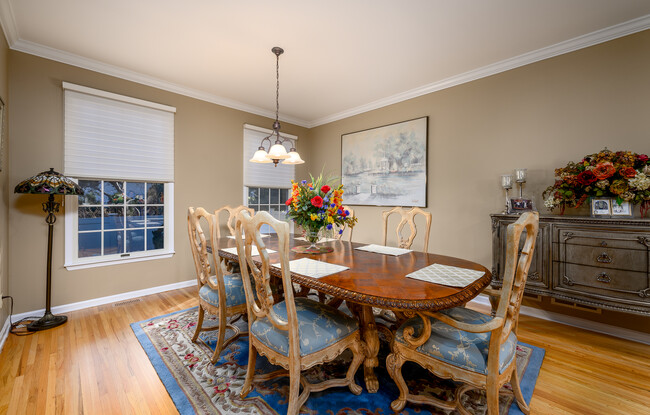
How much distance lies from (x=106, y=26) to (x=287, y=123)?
2.80 meters

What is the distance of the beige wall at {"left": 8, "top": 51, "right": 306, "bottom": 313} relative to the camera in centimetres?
264

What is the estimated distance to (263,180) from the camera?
4.56 meters

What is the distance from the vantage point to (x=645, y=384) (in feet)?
5.93

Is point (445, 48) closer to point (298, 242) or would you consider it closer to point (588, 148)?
point (588, 148)

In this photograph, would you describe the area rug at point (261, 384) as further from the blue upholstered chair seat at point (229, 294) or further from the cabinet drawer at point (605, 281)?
the cabinet drawer at point (605, 281)

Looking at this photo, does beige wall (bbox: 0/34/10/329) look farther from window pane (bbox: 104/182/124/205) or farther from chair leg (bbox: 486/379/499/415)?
chair leg (bbox: 486/379/499/415)

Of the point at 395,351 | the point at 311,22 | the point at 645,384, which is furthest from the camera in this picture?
the point at 311,22

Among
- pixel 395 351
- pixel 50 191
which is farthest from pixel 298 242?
pixel 50 191

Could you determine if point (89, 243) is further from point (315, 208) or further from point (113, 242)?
point (315, 208)

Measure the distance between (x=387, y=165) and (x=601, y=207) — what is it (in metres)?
2.31

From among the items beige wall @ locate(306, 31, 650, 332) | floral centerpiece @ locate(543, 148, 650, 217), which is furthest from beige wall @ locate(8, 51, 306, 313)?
floral centerpiece @ locate(543, 148, 650, 217)

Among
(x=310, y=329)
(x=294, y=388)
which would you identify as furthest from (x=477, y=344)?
(x=294, y=388)

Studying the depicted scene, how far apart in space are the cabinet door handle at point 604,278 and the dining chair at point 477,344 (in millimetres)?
1264

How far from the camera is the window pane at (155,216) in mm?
3529
